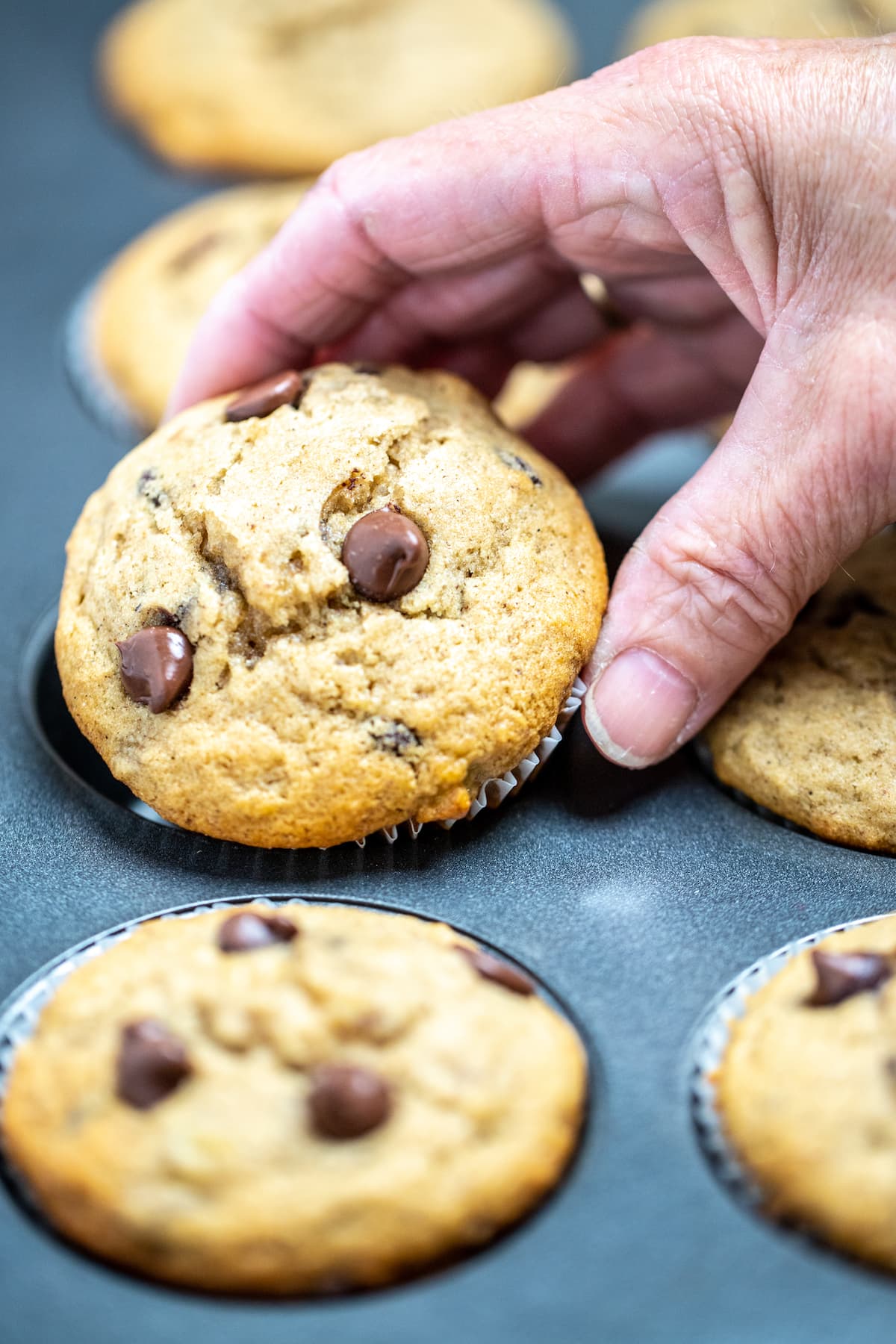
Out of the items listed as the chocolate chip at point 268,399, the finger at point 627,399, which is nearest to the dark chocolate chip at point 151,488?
the chocolate chip at point 268,399

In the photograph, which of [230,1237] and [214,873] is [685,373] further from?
[230,1237]

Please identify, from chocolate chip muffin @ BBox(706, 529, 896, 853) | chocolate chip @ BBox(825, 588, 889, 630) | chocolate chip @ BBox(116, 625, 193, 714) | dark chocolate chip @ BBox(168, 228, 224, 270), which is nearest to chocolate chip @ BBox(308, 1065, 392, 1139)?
chocolate chip @ BBox(116, 625, 193, 714)

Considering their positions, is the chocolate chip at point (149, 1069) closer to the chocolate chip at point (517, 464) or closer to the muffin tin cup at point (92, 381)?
the chocolate chip at point (517, 464)

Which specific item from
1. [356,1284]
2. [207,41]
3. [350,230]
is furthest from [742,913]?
[207,41]

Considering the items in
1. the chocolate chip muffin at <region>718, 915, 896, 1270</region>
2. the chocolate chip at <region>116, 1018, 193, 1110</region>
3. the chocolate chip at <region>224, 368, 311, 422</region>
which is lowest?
the chocolate chip muffin at <region>718, 915, 896, 1270</region>

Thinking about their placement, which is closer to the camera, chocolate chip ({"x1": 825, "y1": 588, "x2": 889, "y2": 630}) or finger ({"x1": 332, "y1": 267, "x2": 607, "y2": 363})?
chocolate chip ({"x1": 825, "y1": 588, "x2": 889, "y2": 630})

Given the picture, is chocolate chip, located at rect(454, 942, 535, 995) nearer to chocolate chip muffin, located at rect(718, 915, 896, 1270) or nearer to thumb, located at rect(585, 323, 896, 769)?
chocolate chip muffin, located at rect(718, 915, 896, 1270)

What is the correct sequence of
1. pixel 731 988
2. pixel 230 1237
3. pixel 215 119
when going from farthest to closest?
pixel 215 119 < pixel 731 988 < pixel 230 1237
